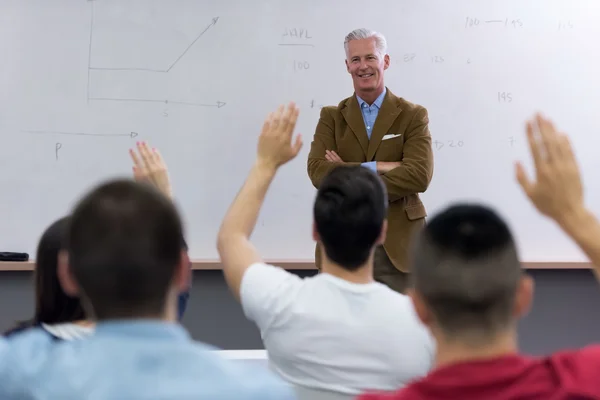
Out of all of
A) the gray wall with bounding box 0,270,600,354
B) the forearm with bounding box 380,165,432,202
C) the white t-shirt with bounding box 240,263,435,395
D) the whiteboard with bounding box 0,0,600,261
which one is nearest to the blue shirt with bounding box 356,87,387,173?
the forearm with bounding box 380,165,432,202

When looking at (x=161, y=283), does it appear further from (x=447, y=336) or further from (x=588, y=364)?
(x=588, y=364)

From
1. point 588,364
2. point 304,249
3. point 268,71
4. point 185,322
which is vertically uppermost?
point 268,71

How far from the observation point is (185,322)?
3.47m

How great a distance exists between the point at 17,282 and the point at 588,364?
3.07 meters

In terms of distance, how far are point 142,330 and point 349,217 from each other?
26.7 inches

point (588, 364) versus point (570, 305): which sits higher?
point (588, 364)

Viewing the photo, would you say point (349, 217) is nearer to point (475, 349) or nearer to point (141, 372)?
point (475, 349)

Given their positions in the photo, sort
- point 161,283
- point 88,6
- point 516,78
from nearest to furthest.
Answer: point 161,283, point 88,6, point 516,78

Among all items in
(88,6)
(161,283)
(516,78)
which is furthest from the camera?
(516,78)

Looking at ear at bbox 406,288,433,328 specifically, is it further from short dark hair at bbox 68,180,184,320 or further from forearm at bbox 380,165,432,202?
forearm at bbox 380,165,432,202

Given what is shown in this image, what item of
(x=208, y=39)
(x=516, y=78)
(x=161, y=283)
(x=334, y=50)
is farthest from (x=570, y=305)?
(x=161, y=283)

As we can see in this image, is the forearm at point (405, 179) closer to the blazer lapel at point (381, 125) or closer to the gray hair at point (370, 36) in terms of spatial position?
the blazer lapel at point (381, 125)

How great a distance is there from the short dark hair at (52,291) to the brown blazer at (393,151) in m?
1.69

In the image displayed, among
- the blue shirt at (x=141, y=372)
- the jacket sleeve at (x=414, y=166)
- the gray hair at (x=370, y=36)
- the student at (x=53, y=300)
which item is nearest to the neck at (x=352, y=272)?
the student at (x=53, y=300)
